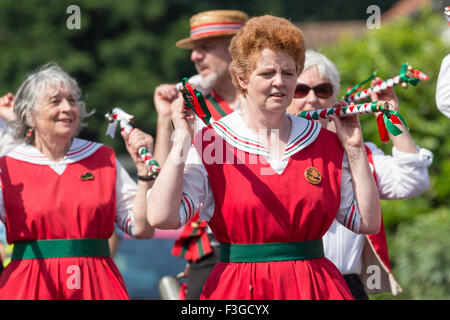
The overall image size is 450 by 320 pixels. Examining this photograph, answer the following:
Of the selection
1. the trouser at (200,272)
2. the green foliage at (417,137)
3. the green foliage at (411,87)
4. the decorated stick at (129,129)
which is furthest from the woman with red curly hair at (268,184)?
the green foliage at (411,87)

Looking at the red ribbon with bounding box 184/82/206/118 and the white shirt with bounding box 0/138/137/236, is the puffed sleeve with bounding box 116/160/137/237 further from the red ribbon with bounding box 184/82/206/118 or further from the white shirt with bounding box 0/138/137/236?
the red ribbon with bounding box 184/82/206/118

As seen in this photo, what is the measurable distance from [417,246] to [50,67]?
4.25 metres

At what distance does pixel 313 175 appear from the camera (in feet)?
11.5

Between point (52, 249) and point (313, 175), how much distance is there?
5.18 feet

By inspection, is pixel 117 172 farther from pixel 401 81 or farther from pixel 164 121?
pixel 401 81

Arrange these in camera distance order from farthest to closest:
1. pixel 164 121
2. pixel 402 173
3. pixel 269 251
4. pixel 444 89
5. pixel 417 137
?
pixel 417 137 < pixel 164 121 < pixel 402 173 < pixel 444 89 < pixel 269 251

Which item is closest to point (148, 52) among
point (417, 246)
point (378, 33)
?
point (378, 33)

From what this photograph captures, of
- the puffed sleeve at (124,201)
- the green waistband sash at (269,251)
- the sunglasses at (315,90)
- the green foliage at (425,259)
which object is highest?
the sunglasses at (315,90)

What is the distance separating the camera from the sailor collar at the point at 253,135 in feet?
11.6

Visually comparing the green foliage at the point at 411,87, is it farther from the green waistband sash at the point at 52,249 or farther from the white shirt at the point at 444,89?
the green waistband sash at the point at 52,249

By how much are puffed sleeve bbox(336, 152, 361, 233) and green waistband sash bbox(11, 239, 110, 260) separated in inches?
58.1

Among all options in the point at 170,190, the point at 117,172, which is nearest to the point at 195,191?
the point at 170,190

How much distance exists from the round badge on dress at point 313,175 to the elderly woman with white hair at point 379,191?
0.74m

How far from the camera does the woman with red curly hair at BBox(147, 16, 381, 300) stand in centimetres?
338
